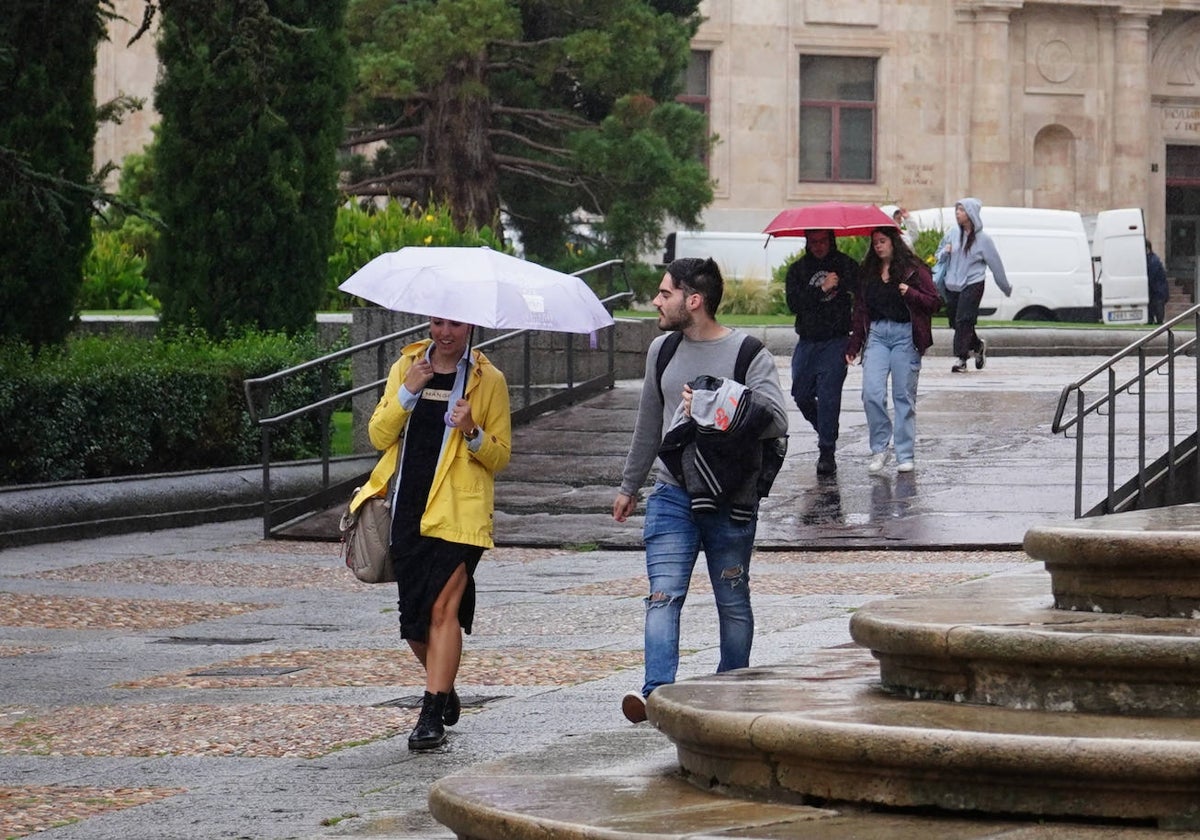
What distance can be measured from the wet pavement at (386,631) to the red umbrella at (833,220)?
1.80 meters

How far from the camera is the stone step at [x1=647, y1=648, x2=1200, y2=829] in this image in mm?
5414

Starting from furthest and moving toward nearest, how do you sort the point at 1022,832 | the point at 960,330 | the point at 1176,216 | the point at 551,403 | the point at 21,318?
the point at 1176,216 < the point at 960,330 < the point at 551,403 < the point at 21,318 < the point at 1022,832

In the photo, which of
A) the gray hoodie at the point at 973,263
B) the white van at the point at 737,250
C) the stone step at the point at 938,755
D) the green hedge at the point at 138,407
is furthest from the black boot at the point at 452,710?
the white van at the point at 737,250

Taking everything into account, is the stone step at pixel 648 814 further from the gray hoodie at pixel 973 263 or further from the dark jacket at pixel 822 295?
the gray hoodie at pixel 973 263

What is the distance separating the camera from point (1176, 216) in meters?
49.7

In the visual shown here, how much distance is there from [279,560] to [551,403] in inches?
219

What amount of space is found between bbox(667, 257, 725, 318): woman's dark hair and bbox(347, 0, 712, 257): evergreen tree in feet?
71.6

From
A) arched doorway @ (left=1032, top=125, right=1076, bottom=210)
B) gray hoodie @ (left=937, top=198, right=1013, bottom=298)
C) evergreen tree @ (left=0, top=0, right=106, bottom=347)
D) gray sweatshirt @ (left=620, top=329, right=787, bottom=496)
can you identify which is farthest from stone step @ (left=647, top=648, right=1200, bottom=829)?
arched doorway @ (left=1032, top=125, right=1076, bottom=210)

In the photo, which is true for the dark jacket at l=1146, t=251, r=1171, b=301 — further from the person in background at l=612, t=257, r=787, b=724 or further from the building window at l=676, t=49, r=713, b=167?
the person in background at l=612, t=257, r=787, b=724

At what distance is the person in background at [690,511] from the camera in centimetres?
772

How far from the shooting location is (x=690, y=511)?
7.79 metres

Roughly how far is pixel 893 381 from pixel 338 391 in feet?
19.9

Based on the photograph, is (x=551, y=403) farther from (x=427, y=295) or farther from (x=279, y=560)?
(x=427, y=295)

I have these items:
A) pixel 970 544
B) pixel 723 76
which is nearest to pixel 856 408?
pixel 970 544
